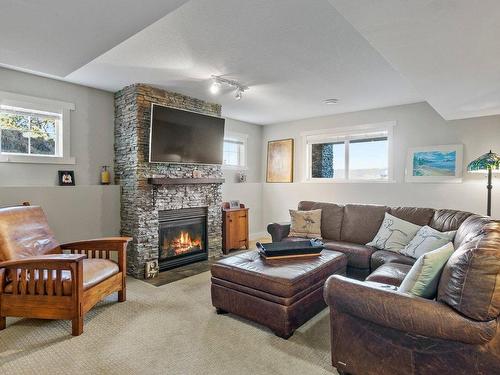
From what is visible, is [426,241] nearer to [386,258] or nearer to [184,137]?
[386,258]

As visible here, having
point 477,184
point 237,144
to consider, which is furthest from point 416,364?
point 237,144

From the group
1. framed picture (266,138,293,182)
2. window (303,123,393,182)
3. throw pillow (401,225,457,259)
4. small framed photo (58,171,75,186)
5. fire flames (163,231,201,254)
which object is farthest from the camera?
framed picture (266,138,293,182)

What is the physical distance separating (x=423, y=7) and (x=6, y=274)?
3597mm

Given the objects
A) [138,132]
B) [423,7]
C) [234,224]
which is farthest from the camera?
[234,224]

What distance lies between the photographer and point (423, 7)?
1.56m

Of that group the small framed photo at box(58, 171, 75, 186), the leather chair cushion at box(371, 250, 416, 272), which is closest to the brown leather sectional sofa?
the leather chair cushion at box(371, 250, 416, 272)

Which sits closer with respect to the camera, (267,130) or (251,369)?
(251,369)

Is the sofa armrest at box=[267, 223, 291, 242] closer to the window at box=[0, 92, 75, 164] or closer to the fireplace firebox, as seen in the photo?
the fireplace firebox

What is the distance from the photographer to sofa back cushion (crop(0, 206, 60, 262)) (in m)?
2.63

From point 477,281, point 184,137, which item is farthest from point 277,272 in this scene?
point 184,137

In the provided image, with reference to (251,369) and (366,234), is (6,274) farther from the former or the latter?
(366,234)

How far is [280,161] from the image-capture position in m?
6.45

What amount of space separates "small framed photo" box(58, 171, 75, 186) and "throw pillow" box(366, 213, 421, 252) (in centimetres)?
392

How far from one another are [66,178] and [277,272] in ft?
9.88
